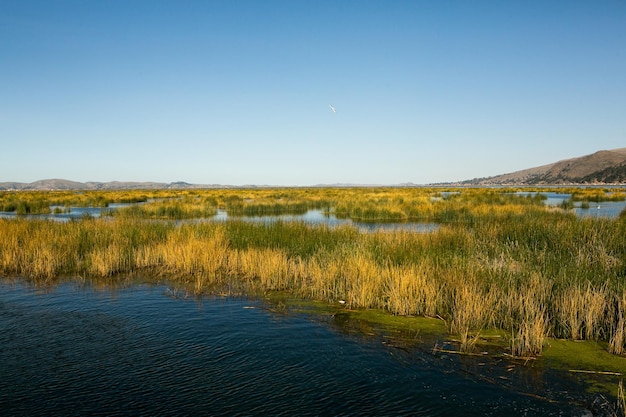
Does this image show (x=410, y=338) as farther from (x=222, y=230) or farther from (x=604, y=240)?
(x=222, y=230)

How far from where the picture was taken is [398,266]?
438 inches

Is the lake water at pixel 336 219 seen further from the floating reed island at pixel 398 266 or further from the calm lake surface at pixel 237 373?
the calm lake surface at pixel 237 373

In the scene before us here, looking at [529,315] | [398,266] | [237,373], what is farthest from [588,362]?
[237,373]

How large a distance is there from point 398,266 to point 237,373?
5.96 metres

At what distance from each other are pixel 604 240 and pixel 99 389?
14121 millimetres

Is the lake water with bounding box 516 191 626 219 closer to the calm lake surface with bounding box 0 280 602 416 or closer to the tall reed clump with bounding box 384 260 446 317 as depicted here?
the tall reed clump with bounding box 384 260 446 317

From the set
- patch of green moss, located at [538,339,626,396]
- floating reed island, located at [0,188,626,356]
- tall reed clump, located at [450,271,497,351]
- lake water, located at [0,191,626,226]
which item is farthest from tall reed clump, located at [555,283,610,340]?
lake water, located at [0,191,626,226]

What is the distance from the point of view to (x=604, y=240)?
12.6m

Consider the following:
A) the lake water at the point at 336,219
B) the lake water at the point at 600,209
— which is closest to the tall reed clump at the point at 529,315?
the lake water at the point at 336,219

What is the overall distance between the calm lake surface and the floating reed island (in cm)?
137

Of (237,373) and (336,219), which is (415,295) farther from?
(336,219)

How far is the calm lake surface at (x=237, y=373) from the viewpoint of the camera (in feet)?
18.2

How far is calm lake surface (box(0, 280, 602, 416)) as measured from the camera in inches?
219

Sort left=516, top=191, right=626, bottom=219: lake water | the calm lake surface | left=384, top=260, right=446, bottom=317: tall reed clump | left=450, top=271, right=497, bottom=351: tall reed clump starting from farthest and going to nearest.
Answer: left=516, top=191, right=626, bottom=219: lake water
left=384, top=260, right=446, bottom=317: tall reed clump
left=450, top=271, right=497, bottom=351: tall reed clump
the calm lake surface
